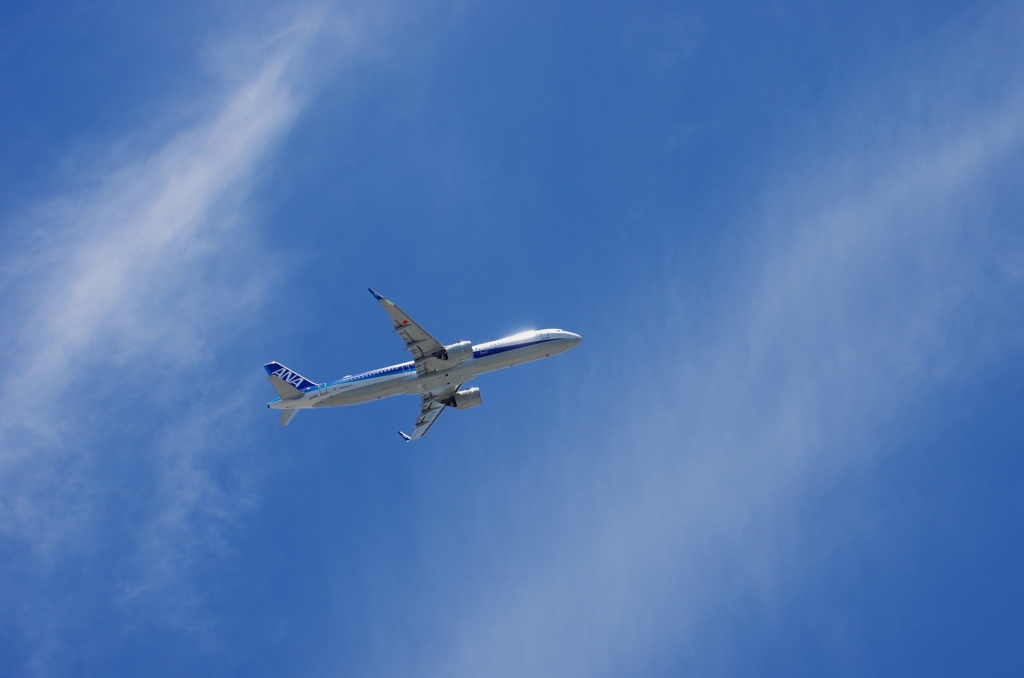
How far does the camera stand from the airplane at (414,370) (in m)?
76.1

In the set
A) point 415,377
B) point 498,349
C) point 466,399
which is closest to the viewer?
point 415,377

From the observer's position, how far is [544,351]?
80.0 meters

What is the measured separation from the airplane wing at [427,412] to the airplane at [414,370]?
7.77m

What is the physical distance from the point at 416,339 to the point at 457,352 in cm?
383

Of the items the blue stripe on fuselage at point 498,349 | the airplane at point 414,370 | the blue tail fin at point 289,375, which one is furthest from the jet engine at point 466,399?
the blue tail fin at point 289,375

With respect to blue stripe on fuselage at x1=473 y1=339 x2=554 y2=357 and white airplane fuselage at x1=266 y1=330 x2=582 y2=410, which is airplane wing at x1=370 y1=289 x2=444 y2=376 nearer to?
white airplane fuselage at x1=266 y1=330 x2=582 y2=410

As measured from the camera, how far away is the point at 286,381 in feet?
255

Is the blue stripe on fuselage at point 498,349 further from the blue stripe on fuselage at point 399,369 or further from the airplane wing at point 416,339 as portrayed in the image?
the airplane wing at point 416,339

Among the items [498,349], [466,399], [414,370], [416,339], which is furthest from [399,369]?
[466,399]

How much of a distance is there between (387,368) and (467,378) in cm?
750

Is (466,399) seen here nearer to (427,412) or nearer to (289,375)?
(427,412)

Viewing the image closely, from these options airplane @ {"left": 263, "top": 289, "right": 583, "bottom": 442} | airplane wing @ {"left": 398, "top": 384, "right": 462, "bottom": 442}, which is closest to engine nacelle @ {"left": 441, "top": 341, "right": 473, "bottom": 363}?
airplane @ {"left": 263, "top": 289, "right": 583, "bottom": 442}

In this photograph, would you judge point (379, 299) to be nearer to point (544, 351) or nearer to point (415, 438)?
point (544, 351)

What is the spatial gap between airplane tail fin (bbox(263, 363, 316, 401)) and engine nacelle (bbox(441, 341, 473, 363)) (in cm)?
1272
